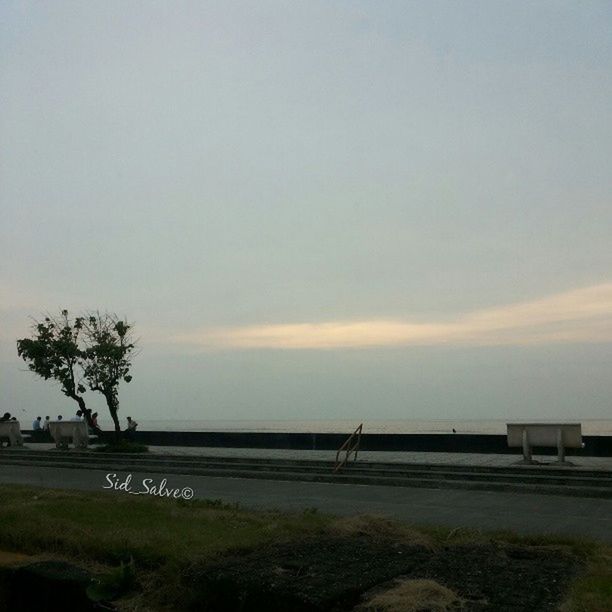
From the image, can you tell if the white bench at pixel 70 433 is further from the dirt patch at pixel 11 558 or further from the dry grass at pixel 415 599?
the dry grass at pixel 415 599

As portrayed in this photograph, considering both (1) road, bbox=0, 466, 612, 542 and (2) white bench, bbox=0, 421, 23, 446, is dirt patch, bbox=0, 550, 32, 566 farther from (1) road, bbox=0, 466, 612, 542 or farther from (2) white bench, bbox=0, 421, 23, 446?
(2) white bench, bbox=0, 421, 23, 446

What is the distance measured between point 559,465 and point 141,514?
32.6 feet

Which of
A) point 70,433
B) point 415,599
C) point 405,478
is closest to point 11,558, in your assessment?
point 415,599

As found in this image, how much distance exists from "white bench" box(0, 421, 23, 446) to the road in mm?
14022

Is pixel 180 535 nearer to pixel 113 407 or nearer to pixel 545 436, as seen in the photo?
pixel 545 436

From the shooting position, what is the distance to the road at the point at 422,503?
1010 centimetres

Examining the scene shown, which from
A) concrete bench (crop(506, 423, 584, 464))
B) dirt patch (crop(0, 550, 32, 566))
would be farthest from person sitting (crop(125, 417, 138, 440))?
dirt patch (crop(0, 550, 32, 566))

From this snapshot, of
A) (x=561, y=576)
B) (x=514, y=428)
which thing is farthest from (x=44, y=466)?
(x=561, y=576)

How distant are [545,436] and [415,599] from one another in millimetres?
12990

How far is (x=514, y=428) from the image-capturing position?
17.7 metres

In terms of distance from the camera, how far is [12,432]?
30.0 m

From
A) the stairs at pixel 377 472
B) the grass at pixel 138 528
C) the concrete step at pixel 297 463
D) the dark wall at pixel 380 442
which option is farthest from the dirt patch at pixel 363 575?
the dark wall at pixel 380 442

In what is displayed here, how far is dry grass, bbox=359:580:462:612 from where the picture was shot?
5039 millimetres

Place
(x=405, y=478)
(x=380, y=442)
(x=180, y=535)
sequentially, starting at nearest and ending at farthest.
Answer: (x=180, y=535) < (x=405, y=478) < (x=380, y=442)
